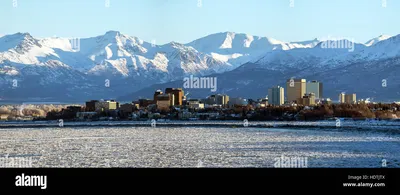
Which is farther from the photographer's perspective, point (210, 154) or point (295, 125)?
point (295, 125)

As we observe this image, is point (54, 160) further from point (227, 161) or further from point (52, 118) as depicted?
point (52, 118)

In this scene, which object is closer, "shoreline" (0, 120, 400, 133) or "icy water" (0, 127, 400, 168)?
"icy water" (0, 127, 400, 168)

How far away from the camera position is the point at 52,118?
7623 inches

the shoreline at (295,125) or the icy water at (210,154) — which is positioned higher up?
the shoreline at (295,125)

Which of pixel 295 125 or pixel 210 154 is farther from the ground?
pixel 295 125

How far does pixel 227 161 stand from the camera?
152 feet

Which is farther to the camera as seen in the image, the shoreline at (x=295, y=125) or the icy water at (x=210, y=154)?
the shoreline at (x=295, y=125)

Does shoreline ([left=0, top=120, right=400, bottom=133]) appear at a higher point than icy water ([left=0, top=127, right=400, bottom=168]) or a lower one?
higher
